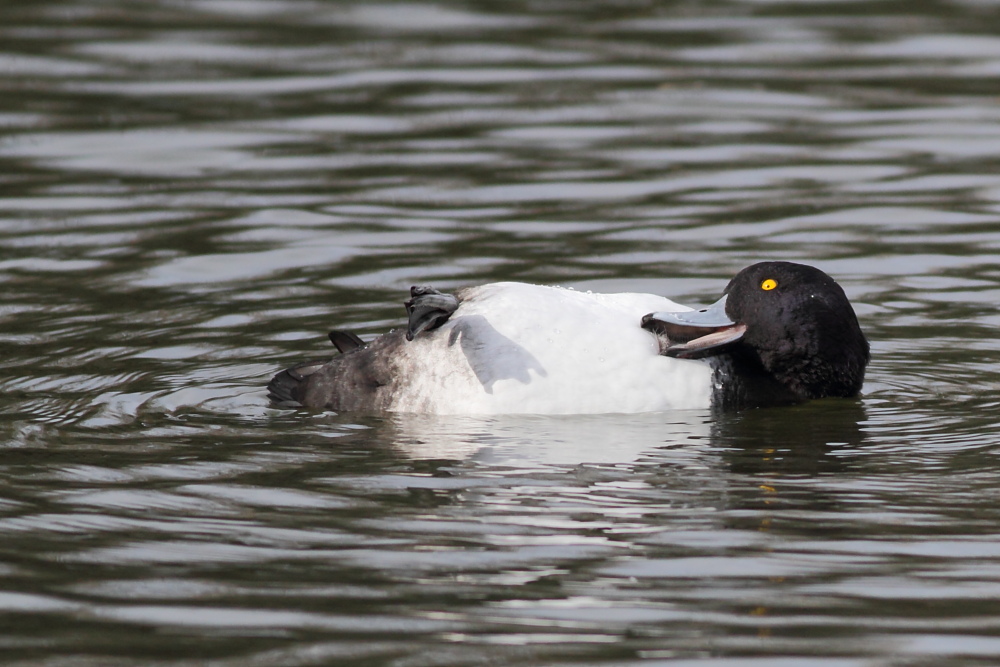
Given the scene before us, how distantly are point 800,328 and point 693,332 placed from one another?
1.52ft

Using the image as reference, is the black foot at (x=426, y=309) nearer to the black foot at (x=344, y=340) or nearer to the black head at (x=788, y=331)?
the black foot at (x=344, y=340)

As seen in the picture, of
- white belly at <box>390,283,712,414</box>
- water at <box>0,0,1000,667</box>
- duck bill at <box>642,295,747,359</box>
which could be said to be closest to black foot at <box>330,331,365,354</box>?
water at <box>0,0,1000,667</box>

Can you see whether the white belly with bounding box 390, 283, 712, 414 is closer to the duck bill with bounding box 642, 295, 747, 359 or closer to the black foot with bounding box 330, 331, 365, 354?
the duck bill with bounding box 642, 295, 747, 359

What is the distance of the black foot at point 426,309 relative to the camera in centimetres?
663

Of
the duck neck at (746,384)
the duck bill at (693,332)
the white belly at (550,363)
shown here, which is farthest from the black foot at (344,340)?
the duck neck at (746,384)

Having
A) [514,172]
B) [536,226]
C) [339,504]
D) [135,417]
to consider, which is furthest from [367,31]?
[339,504]

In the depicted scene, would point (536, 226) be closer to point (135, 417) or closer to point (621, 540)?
point (135, 417)

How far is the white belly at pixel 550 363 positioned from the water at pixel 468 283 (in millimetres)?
99

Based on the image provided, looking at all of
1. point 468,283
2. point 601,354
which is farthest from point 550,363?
point 468,283

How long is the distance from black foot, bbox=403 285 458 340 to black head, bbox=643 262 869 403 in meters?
0.86

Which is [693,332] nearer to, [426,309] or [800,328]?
[800,328]

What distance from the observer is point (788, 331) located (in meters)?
6.83

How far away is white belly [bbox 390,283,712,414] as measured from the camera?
6.59 meters

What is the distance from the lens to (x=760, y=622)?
434 cm
